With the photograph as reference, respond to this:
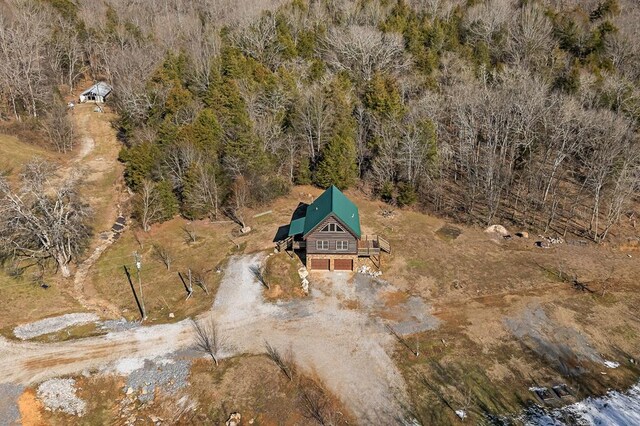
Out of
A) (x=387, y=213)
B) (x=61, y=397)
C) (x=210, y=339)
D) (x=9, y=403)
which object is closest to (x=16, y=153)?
(x=9, y=403)

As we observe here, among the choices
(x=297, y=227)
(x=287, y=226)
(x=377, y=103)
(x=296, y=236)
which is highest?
(x=377, y=103)

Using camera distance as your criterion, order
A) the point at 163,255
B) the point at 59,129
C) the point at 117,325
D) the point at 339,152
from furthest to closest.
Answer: the point at 59,129 < the point at 339,152 < the point at 163,255 < the point at 117,325

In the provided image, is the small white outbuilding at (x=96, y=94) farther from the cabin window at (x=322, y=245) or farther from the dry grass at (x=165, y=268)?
the cabin window at (x=322, y=245)

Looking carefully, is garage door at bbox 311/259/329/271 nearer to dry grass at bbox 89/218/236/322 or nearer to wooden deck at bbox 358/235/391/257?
wooden deck at bbox 358/235/391/257

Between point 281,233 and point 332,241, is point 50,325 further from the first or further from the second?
point 332,241

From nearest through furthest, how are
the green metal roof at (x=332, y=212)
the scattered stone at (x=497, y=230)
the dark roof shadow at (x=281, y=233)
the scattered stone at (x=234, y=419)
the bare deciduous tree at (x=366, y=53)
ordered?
the scattered stone at (x=234, y=419) < the green metal roof at (x=332, y=212) < the dark roof shadow at (x=281, y=233) < the scattered stone at (x=497, y=230) < the bare deciduous tree at (x=366, y=53)

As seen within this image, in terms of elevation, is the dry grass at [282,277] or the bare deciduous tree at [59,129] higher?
the bare deciduous tree at [59,129]

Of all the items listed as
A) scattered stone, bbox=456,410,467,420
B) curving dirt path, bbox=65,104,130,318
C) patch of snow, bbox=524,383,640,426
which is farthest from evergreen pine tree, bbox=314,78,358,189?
patch of snow, bbox=524,383,640,426

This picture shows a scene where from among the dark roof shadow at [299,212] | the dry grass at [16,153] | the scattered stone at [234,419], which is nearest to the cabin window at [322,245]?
the dark roof shadow at [299,212]
